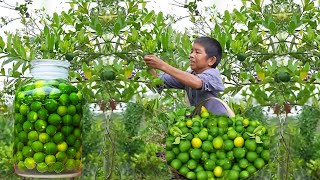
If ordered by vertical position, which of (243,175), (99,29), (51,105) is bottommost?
(243,175)

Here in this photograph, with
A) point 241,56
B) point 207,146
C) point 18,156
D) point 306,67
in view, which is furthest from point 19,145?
point 306,67

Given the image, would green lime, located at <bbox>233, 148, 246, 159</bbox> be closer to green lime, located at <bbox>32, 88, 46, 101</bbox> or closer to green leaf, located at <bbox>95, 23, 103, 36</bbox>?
green lime, located at <bbox>32, 88, 46, 101</bbox>

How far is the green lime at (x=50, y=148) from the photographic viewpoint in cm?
141

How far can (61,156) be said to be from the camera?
4.70 ft

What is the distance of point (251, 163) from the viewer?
4.26ft

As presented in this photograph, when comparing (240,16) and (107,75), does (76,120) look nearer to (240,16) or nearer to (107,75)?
(107,75)

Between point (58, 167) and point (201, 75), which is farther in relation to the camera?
point (201, 75)

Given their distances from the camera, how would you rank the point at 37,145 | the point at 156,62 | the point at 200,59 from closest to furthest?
the point at 37,145 < the point at 156,62 < the point at 200,59

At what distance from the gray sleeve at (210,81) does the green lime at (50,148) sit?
53 centimetres

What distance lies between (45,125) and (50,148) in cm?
8

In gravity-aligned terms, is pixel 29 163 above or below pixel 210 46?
below

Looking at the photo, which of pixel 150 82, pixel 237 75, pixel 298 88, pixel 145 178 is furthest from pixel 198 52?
pixel 145 178

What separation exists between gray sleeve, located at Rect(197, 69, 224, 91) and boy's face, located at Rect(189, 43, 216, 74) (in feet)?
0.32

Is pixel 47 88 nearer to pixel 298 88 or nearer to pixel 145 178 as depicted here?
pixel 145 178
